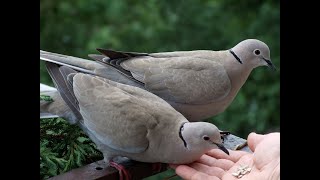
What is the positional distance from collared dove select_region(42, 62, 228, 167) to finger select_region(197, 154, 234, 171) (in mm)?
48

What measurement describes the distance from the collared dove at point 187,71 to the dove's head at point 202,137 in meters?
0.21

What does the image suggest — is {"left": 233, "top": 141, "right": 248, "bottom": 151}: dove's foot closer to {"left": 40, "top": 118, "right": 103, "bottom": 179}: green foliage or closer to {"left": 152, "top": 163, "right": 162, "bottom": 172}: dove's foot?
{"left": 152, "top": 163, "right": 162, "bottom": 172}: dove's foot

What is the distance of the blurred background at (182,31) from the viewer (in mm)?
2807

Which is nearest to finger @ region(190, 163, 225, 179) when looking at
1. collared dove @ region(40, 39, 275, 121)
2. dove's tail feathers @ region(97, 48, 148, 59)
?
collared dove @ region(40, 39, 275, 121)

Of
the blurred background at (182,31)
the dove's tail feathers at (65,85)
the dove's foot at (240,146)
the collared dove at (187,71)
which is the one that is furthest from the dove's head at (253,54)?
the blurred background at (182,31)

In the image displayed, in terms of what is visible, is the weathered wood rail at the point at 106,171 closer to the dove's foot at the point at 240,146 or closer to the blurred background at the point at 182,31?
the dove's foot at the point at 240,146

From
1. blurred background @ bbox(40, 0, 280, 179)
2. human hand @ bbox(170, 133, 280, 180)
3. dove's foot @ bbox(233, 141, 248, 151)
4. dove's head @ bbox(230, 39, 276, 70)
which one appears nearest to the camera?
human hand @ bbox(170, 133, 280, 180)

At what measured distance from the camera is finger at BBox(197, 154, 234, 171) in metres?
1.32

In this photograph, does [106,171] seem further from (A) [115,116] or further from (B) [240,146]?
(B) [240,146]
